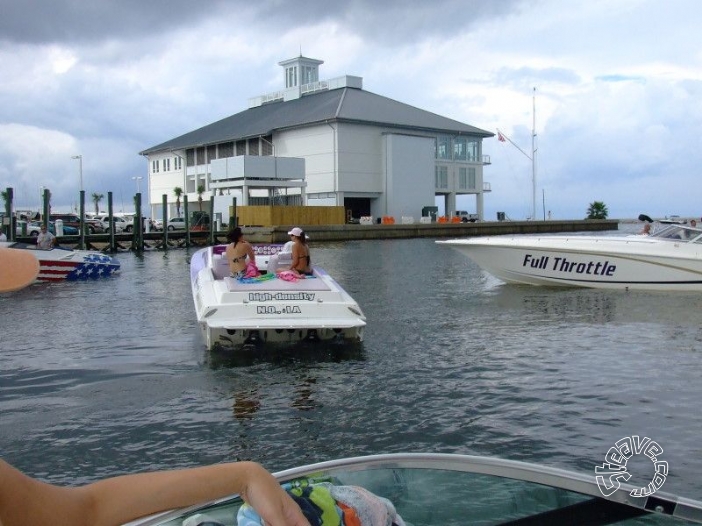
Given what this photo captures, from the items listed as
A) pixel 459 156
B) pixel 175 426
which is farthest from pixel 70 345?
pixel 459 156

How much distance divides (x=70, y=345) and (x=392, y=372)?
608 centimetres

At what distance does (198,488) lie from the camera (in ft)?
8.84

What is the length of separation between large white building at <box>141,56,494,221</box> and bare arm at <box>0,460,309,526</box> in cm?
6102

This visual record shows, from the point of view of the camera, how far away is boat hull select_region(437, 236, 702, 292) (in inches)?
771

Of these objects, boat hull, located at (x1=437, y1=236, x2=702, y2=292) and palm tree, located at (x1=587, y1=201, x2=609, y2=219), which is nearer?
boat hull, located at (x1=437, y1=236, x2=702, y2=292)

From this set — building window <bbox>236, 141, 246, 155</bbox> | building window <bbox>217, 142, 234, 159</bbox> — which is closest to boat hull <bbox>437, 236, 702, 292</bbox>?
building window <bbox>236, 141, 246, 155</bbox>

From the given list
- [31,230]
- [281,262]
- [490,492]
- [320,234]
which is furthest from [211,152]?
[490,492]

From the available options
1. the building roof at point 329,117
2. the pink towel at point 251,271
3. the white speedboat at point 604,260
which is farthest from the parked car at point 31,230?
the pink towel at point 251,271

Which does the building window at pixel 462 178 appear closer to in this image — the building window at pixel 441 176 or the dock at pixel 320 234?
the building window at pixel 441 176

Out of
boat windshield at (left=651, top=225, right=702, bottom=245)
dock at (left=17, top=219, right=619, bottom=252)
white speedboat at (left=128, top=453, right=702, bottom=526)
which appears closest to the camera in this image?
white speedboat at (left=128, top=453, right=702, bottom=526)

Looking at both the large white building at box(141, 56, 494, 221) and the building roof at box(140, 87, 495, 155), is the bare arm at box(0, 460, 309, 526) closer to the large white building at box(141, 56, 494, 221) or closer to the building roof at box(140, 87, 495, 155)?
the large white building at box(141, 56, 494, 221)

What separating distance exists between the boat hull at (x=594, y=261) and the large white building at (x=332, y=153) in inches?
1715

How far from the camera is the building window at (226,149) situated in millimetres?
77250

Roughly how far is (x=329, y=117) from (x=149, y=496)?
217ft
